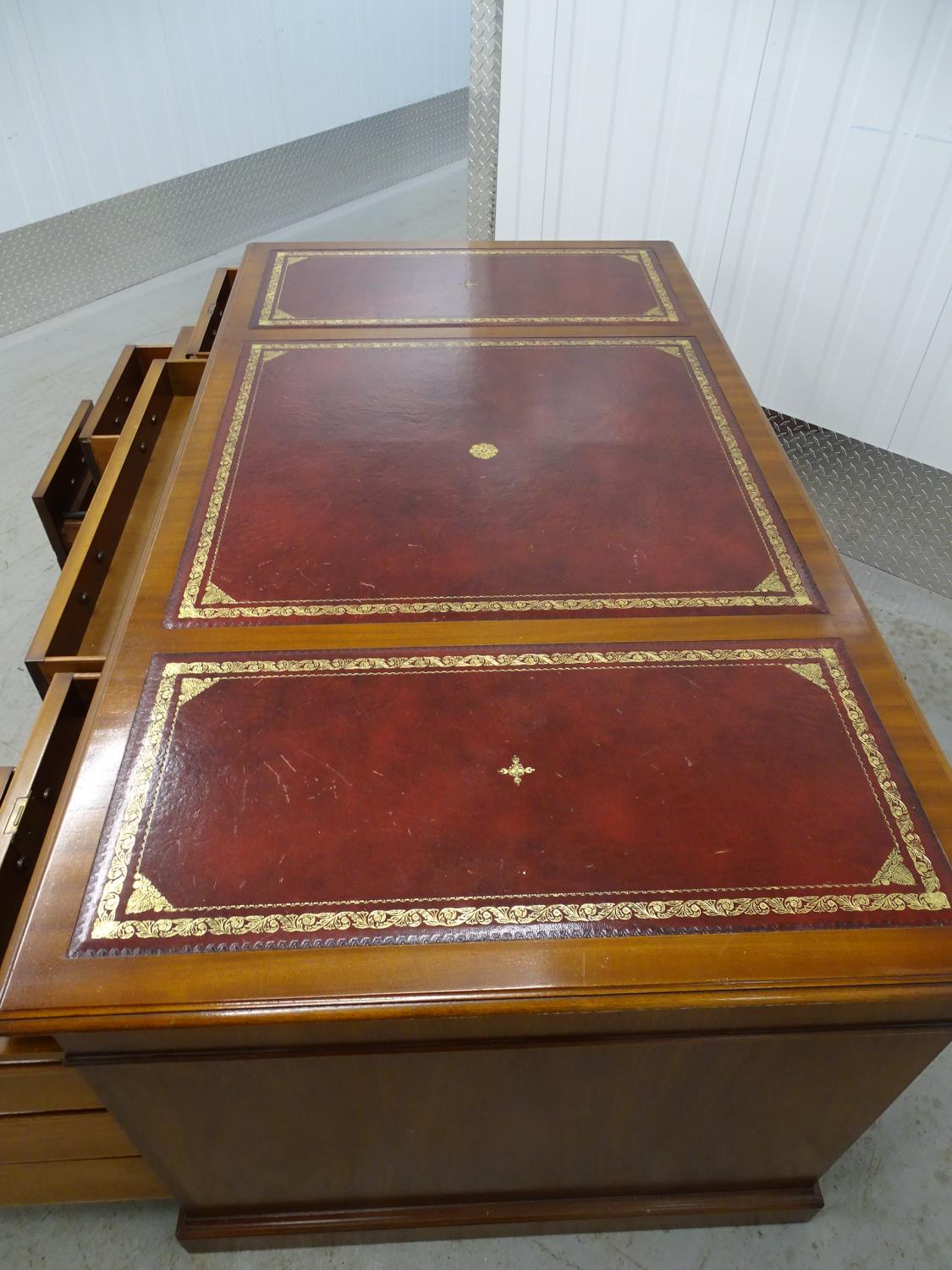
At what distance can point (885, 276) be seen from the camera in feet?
7.77

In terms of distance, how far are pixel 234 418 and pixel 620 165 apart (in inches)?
63.0

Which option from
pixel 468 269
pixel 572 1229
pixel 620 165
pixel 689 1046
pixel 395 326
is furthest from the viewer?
pixel 620 165

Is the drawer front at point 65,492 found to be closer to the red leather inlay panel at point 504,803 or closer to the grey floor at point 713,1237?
the grey floor at point 713,1237

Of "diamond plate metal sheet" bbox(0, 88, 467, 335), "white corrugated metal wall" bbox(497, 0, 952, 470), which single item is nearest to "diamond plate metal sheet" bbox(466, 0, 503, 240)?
"white corrugated metal wall" bbox(497, 0, 952, 470)

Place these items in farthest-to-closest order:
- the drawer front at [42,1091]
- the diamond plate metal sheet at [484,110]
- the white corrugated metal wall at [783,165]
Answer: the diamond plate metal sheet at [484,110] → the white corrugated metal wall at [783,165] → the drawer front at [42,1091]

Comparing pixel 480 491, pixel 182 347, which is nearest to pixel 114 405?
pixel 182 347

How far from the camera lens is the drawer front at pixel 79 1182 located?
4.51 feet

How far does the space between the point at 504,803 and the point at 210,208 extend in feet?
12.3

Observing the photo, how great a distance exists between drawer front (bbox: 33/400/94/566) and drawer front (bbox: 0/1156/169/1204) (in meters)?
1.14

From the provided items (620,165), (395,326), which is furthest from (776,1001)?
(620,165)

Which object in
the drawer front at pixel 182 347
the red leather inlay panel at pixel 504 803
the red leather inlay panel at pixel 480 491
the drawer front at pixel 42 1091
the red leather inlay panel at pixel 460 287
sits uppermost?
the red leather inlay panel at pixel 460 287

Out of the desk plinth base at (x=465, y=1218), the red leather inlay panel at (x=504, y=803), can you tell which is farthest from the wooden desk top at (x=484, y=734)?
the desk plinth base at (x=465, y=1218)

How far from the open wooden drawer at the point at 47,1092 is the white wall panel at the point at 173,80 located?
2723 millimetres

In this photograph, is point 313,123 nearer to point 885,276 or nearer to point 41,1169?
point 885,276
